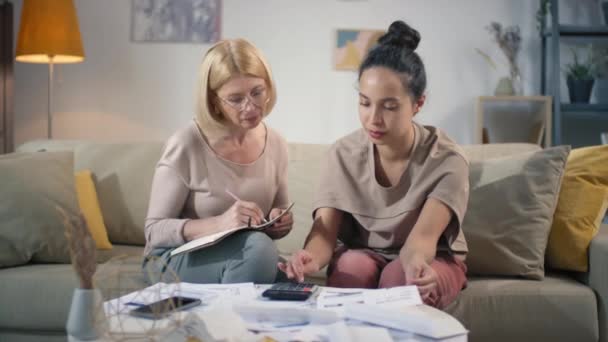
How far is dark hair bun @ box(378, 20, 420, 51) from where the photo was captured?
71.6 inches

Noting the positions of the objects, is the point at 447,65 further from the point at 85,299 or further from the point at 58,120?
the point at 85,299

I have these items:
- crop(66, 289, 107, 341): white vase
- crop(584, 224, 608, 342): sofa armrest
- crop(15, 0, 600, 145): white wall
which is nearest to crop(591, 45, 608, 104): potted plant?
crop(15, 0, 600, 145): white wall

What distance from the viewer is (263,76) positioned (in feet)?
6.09

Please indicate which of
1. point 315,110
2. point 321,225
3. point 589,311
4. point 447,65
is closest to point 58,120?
point 315,110

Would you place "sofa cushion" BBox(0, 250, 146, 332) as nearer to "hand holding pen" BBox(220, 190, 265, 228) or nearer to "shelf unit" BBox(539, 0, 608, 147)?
"hand holding pen" BBox(220, 190, 265, 228)

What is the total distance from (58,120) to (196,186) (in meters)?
2.22

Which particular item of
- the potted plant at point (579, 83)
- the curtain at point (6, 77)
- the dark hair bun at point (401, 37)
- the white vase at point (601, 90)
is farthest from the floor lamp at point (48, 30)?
the white vase at point (601, 90)

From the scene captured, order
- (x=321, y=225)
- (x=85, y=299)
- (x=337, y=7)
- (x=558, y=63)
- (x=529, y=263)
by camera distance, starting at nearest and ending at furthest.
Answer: (x=85, y=299)
(x=321, y=225)
(x=529, y=263)
(x=558, y=63)
(x=337, y=7)

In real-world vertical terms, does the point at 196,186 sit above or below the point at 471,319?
above

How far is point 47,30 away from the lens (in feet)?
10.5

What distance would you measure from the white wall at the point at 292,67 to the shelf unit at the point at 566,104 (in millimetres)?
105

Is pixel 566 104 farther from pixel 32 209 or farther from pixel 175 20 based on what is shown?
pixel 32 209

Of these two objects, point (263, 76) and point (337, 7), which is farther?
point (337, 7)

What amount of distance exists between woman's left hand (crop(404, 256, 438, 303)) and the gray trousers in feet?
1.13
